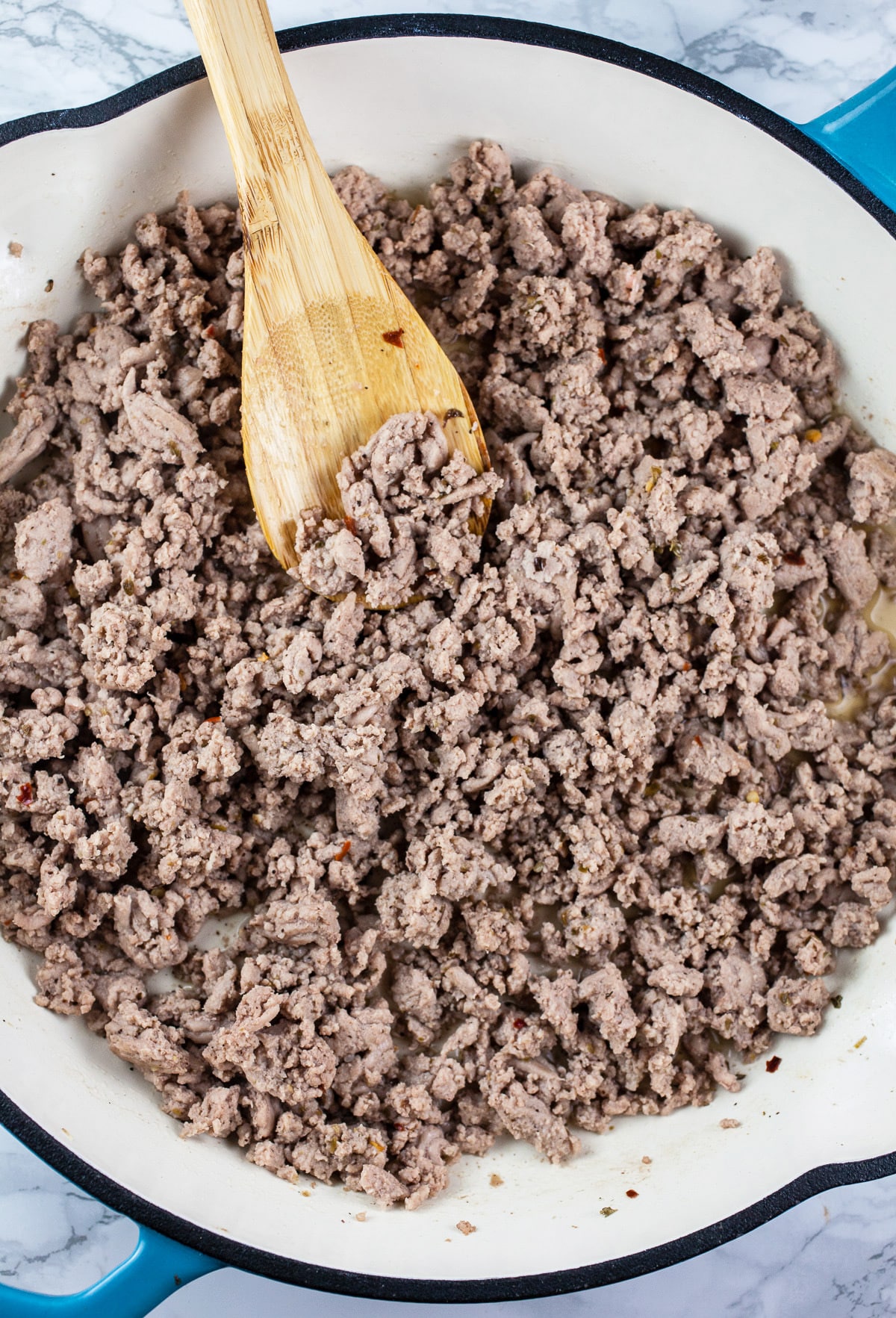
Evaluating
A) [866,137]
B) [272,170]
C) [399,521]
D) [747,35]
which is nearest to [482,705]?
[399,521]

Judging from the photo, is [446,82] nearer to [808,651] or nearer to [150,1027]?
[808,651]

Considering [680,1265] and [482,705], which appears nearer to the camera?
[482,705]

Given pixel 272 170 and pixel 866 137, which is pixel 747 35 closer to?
pixel 866 137

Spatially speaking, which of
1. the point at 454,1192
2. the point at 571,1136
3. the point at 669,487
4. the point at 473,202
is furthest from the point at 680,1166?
the point at 473,202

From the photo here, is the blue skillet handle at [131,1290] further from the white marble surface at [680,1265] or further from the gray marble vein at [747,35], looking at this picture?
the gray marble vein at [747,35]

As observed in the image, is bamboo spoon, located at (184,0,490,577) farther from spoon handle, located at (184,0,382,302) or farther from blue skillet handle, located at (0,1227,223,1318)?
blue skillet handle, located at (0,1227,223,1318)

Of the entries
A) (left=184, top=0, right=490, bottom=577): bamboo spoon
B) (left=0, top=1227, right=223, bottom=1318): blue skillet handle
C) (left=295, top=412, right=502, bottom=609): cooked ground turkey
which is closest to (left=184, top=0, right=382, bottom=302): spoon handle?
(left=184, top=0, right=490, bottom=577): bamboo spoon
